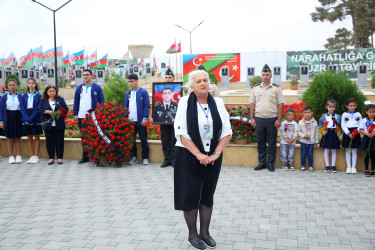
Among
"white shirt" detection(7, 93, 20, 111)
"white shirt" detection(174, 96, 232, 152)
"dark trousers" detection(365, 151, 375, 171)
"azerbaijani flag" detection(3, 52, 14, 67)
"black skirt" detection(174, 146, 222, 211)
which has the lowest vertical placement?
"dark trousers" detection(365, 151, 375, 171)

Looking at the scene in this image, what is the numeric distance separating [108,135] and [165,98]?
4.58 ft

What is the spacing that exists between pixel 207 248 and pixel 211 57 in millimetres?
33958

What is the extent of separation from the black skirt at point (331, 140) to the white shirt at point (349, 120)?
193mm

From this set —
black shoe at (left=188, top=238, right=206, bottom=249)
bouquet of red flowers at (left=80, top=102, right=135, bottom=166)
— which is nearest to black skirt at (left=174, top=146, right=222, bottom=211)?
black shoe at (left=188, top=238, right=206, bottom=249)

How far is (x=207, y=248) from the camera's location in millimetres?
4031

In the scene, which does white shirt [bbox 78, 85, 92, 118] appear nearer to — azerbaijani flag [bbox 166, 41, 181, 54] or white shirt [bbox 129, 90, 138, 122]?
white shirt [bbox 129, 90, 138, 122]

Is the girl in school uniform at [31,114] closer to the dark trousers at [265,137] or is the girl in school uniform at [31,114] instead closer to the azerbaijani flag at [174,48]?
the dark trousers at [265,137]

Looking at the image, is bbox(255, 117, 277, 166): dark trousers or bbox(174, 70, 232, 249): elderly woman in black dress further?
bbox(255, 117, 277, 166): dark trousers

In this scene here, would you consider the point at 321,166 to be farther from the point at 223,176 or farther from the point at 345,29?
the point at 345,29

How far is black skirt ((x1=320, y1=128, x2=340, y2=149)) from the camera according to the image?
23.2 feet

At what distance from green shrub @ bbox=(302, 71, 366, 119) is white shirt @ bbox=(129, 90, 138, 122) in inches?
139

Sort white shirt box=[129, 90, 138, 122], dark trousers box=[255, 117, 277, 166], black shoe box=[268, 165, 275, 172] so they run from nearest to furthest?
dark trousers box=[255, 117, 277, 166] < black shoe box=[268, 165, 275, 172] < white shirt box=[129, 90, 138, 122]

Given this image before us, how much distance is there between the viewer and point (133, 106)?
8172mm

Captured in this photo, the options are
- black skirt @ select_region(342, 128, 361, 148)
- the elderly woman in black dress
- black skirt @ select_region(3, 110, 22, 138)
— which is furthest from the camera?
black skirt @ select_region(3, 110, 22, 138)
